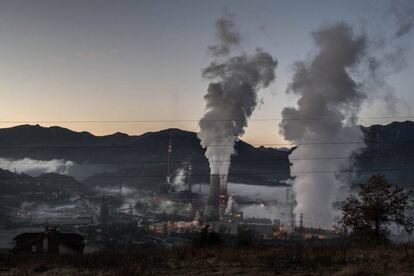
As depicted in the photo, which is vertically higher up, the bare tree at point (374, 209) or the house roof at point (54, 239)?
the bare tree at point (374, 209)

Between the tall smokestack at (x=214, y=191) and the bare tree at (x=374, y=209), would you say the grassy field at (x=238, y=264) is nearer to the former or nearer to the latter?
the bare tree at (x=374, y=209)

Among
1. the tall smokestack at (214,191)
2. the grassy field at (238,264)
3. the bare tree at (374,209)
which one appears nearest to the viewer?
the grassy field at (238,264)

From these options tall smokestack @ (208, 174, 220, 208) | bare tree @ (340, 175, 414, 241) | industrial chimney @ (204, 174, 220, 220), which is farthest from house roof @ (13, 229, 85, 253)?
industrial chimney @ (204, 174, 220, 220)

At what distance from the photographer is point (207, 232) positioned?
28.6 m

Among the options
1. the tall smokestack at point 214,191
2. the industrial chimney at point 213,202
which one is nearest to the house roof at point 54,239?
the tall smokestack at point 214,191

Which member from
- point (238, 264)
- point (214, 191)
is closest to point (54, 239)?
point (238, 264)

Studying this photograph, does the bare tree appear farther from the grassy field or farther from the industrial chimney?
the industrial chimney

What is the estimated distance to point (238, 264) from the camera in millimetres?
16328

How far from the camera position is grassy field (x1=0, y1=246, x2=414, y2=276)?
573 inches

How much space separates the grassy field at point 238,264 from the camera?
1456cm

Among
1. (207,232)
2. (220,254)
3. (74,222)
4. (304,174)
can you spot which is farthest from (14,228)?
(220,254)

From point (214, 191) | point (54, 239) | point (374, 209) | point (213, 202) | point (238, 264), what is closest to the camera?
point (238, 264)

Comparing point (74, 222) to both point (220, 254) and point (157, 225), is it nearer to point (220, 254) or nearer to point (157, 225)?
point (157, 225)

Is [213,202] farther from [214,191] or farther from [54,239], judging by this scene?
[54,239]
